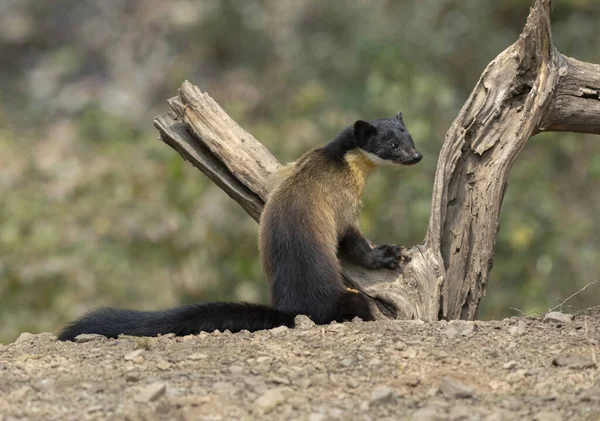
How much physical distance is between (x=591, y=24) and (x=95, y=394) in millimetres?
13002

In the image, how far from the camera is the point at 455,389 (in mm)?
4484

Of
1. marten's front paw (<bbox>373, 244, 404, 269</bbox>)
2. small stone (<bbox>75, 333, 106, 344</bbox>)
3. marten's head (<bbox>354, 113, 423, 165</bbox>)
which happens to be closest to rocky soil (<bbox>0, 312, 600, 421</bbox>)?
small stone (<bbox>75, 333, 106, 344</bbox>)

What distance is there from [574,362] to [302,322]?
1971 mm

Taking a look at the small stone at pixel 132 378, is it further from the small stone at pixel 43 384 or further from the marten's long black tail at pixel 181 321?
the marten's long black tail at pixel 181 321

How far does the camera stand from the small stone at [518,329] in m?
5.45

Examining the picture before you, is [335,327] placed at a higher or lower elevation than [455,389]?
higher

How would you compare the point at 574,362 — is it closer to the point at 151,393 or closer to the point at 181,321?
the point at 151,393

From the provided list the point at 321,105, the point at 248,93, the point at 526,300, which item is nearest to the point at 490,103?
the point at 526,300

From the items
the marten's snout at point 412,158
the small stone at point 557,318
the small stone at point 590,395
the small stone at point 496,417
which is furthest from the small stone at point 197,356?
the marten's snout at point 412,158

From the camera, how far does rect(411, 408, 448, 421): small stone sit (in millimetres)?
4160

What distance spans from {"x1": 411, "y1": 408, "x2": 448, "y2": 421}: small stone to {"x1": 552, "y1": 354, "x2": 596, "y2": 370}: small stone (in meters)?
0.98

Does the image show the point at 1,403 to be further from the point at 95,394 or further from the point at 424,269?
the point at 424,269

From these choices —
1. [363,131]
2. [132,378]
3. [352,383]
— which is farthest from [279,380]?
[363,131]

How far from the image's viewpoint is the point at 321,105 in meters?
14.7
